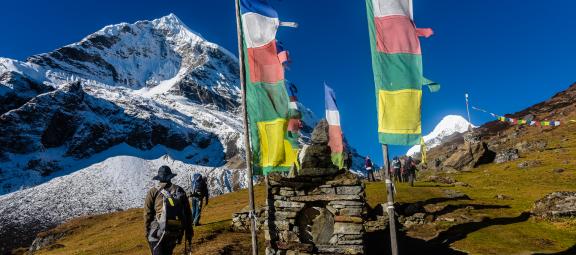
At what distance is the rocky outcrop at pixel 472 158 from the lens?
63.0 m

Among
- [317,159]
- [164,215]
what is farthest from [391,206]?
[164,215]

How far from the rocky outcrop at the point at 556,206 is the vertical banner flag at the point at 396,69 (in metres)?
15.3

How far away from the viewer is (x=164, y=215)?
1148cm

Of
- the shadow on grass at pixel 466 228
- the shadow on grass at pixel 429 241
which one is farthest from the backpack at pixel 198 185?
the shadow on grass at pixel 466 228

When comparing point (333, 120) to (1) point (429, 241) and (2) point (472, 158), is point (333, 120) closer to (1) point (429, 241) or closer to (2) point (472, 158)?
(1) point (429, 241)

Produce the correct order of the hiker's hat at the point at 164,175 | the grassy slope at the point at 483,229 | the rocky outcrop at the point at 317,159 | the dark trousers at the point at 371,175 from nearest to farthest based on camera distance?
the hiker's hat at the point at 164,175
the rocky outcrop at the point at 317,159
the grassy slope at the point at 483,229
the dark trousers at the point at 371,175

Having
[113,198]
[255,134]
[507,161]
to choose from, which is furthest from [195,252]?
[113,198]

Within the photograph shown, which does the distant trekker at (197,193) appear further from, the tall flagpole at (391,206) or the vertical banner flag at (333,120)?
the tall flagpole at (391,206)

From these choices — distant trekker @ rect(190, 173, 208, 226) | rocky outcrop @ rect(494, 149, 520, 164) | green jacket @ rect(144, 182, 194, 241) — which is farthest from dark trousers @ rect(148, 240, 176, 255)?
rocky outcrop @ rect(494, 149, 520, 164)

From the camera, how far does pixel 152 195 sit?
11.7 metres

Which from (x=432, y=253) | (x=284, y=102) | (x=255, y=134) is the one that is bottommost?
(x=432, y=253)

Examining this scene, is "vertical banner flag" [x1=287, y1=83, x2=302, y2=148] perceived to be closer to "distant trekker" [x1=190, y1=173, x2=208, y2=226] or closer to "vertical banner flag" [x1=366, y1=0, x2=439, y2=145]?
"vertical banner flag" [x1=366, y1=0, x2=439, y2=145]

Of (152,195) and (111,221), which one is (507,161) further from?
(152,195)

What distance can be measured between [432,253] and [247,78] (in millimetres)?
11208
